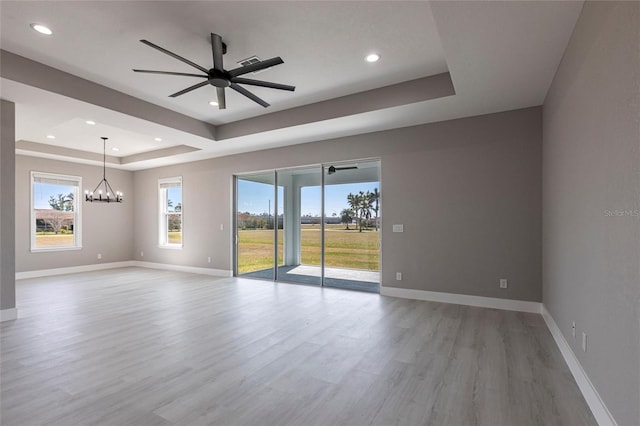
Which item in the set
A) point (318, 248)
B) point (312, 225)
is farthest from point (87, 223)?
point (318, 248)

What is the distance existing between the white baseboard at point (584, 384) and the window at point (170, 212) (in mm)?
7839

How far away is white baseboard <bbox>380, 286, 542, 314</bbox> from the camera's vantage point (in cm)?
407

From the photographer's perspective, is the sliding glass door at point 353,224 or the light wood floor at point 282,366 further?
the sliding glass door at point 353,224

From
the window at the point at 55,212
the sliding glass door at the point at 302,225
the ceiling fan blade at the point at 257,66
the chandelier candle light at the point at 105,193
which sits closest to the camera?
the ceiling fan blade at the point at 257,66

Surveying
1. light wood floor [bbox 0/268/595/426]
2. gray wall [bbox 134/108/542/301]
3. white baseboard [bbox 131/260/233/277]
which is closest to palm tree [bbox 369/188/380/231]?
gray wall [bbox 134/108/542/301]

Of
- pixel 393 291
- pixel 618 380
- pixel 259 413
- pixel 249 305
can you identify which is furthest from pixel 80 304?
pixel 618 380

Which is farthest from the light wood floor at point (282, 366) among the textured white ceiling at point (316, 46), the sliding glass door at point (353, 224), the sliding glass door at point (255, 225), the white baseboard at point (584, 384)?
the textured white ceiling at point (316, 46)

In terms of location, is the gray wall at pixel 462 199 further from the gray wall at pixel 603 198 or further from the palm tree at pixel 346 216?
the gray wall at pixel 603 198

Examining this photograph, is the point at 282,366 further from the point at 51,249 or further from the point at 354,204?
the point at 51,249

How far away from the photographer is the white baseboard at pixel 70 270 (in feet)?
22.3

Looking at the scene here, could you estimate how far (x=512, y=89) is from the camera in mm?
3549

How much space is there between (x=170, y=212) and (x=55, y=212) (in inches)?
101

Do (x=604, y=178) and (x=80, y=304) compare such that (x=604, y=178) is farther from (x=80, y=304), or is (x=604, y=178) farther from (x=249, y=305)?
(x=80, y=304)

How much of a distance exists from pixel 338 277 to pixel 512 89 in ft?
14.0
